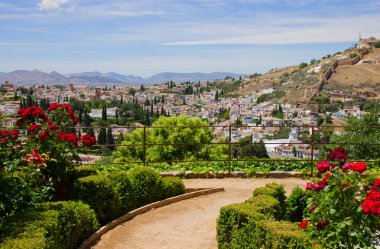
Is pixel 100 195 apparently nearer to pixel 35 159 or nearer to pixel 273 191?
pixel 35 159

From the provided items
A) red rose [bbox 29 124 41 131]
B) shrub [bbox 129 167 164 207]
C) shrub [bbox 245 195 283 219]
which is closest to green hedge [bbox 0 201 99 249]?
red rose [bbox 29 124 41 131]

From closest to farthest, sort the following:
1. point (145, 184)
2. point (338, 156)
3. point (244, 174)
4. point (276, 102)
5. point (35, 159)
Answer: point (338, 156) → point (35, 159) → point (145, 184) → point (244, 174) → point (276, 102)

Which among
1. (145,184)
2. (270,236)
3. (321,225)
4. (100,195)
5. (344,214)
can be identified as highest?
(344,214)

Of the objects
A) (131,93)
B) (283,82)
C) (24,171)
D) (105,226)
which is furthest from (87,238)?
(131,93)

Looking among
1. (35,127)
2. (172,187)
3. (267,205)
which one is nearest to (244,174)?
(172,187)

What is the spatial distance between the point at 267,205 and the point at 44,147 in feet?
10.4

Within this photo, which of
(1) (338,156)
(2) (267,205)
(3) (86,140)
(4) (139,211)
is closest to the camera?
(1) (338,156)

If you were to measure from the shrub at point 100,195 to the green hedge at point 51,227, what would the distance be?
293 millimetres

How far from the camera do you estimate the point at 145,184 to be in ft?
25.7

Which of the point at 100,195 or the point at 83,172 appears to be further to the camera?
the point at 83,172

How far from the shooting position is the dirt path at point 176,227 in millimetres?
6059

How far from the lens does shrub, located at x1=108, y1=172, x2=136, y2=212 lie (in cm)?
711

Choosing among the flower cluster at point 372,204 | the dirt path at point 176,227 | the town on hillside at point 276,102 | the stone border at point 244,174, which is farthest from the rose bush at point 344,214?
the town on hillside at point 276,102

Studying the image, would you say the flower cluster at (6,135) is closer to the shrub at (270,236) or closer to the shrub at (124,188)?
the shrub at (124,188)
